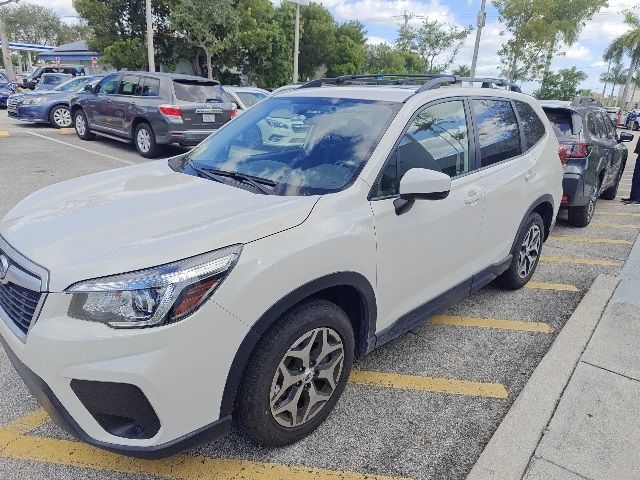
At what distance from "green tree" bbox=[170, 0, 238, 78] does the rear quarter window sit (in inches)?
598

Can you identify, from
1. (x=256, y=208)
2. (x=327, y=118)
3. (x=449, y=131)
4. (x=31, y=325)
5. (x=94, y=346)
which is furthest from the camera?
(x=449, y=131)

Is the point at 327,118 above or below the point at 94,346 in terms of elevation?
above

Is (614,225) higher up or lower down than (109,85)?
lower down

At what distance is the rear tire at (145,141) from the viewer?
977cm

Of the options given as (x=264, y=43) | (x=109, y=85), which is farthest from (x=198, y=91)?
(x=264, y=43)

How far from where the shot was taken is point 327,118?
2.93 meters

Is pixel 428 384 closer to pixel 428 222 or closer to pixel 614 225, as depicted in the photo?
pixel 428 222

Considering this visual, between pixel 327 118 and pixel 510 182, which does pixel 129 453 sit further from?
pixel 510 182

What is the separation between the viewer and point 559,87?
102ft

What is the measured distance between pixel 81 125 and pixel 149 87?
131 inches

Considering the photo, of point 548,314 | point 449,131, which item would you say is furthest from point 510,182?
point 548,314

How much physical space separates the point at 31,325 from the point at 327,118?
1929 mm

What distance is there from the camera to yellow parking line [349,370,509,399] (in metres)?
2.87

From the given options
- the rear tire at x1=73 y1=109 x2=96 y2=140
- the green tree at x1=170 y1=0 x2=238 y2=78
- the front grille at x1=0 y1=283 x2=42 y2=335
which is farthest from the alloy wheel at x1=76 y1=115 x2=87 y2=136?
the green tree at x1=170 y1=0 x2=238 y2=78
